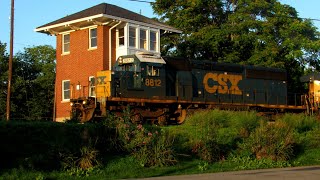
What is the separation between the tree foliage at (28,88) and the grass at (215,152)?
21.5 m

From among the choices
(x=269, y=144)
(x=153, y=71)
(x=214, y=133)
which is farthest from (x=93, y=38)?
(x=269, y=144)

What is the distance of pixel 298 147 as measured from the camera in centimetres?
1842

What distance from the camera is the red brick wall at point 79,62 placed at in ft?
100.0

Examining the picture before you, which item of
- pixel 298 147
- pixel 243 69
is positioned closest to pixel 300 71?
pixel 243 69

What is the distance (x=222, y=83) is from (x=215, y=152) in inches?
483

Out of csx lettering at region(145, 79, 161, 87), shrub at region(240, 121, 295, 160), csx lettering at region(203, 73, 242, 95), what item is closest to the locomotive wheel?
csx lettering at region(145, 79, 161, 87)

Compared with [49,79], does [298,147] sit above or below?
below

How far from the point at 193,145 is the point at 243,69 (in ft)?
45.8

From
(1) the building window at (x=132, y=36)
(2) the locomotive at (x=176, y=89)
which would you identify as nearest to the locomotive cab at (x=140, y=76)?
(2) the locomotive at (x=176, y=89)

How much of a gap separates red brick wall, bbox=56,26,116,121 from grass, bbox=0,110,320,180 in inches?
456

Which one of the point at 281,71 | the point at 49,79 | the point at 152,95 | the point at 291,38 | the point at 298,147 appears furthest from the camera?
the point at 49,79

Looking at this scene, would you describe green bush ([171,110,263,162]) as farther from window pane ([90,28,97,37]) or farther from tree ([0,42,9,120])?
tree ([0,42,9,120])

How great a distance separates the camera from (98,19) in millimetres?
A: 30047

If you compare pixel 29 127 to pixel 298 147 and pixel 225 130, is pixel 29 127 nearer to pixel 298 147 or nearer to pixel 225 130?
pixel 225 130
